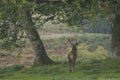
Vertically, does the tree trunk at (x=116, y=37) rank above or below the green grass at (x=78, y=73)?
above

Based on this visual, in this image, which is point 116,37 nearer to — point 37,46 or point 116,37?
point 116,37

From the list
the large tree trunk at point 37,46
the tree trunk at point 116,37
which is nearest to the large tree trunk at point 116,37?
the tree trunk at point 116,37

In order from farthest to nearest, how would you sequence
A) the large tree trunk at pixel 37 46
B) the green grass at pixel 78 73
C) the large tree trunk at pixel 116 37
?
the large tree trunk at pixel 37 46 < the large tree trunk at pixel 116 37 < the green grass at pixel 78 73

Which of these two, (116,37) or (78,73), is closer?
(78,73)

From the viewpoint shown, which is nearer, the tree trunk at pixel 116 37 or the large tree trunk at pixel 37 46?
the tree trunk at pixel 116 37

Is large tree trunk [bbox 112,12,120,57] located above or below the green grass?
above

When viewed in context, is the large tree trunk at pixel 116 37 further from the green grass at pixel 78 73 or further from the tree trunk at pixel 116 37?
the green grass at pixel 78 73

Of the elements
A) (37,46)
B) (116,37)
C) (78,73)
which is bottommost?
(78,73)

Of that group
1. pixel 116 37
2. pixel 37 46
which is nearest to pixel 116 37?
pixel 116 37

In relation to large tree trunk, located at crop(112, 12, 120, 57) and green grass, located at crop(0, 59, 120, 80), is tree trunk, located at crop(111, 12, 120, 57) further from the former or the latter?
green grass, located at crop(0, 59, 120, 80)

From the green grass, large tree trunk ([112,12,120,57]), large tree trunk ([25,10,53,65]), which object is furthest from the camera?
large tree trunk ([25,10,53,65])

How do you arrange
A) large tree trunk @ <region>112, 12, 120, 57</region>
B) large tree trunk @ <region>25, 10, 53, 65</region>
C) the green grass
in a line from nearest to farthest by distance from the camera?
the green grass → large tree trunk @ <region>112, 12, 120, 57</region> → large tree trunk @ <region>25, 10, 53, 65</region>

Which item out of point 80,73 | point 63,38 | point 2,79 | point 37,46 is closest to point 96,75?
point 80,73

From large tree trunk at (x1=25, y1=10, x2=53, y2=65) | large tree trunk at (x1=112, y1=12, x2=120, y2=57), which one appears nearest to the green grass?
large tree trunk at (x1=112, y1=12, x2=120, y2=57)
